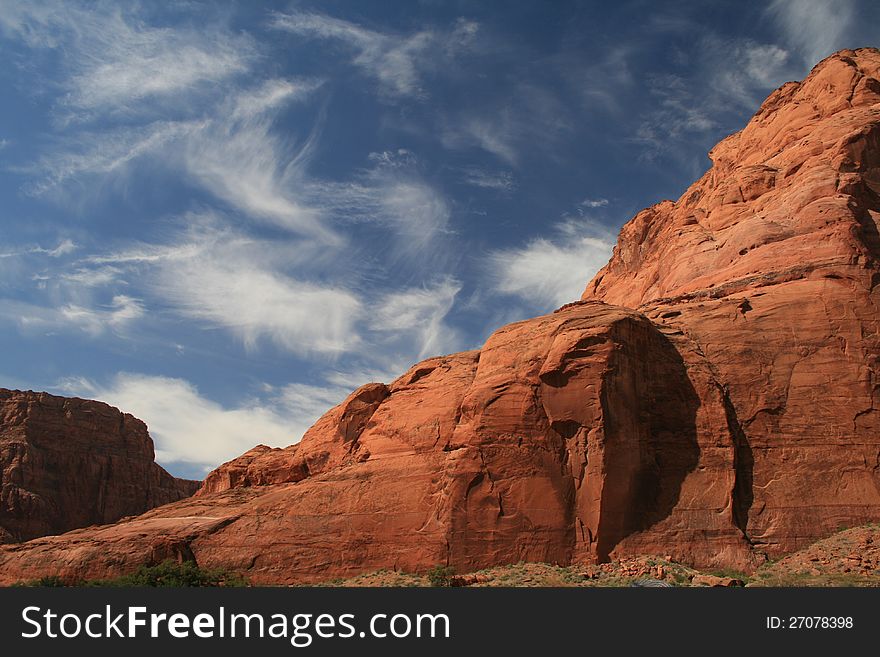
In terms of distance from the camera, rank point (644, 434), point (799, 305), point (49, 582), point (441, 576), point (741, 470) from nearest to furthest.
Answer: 1. point (441, 576)
2. point (741, 470)
3. point (644, 434)
4. point (49, 582)
5. point (799, 305)


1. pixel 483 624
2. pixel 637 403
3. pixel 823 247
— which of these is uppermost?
pixel 823 247

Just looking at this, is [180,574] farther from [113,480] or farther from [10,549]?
[113,480]

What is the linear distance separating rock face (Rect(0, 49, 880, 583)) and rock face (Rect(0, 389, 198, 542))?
146 ft

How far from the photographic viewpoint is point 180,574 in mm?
36000

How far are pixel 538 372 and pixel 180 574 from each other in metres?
17.7

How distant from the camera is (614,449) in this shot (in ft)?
117

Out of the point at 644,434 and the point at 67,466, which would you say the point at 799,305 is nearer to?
the point at 644,434

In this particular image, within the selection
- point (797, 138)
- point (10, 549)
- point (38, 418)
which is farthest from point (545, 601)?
point (38, 418)

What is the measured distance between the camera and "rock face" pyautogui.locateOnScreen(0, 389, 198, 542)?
83.1 metres

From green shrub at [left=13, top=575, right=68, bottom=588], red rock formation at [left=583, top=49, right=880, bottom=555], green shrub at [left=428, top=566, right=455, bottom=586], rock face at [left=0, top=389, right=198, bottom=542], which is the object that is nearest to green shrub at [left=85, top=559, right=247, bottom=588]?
green shrub at [left=13, top=575, right=68, bottom=588]

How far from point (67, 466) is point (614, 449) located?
239 ft

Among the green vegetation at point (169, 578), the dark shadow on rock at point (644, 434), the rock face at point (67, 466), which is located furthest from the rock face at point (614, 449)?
the rock face at point (67, 466)

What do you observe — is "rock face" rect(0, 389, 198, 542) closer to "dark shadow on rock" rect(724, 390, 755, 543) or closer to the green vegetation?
the green vegetation

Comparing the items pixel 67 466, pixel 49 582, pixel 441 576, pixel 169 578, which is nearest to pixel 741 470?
pixel 441 576
